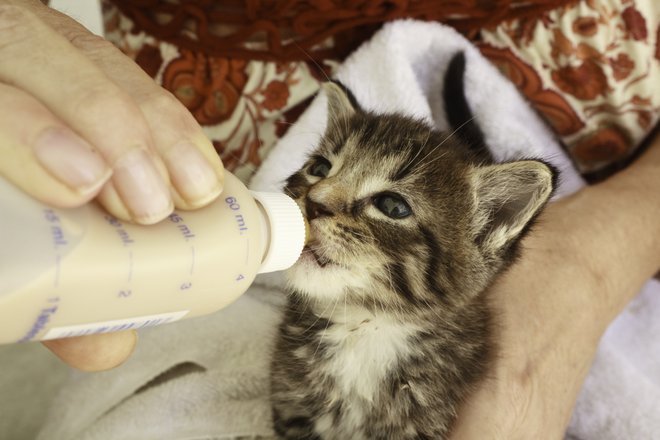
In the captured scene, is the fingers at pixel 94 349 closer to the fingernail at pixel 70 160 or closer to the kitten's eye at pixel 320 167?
the fingernail at pixel 70 160

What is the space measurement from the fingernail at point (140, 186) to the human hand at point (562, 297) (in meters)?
0.67

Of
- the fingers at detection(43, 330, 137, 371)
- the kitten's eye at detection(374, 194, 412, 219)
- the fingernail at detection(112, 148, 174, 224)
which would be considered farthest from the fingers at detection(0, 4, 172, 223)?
the kitten's eye at detection(374, 194, 412, 219)

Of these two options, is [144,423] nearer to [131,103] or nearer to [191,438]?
[191,438]

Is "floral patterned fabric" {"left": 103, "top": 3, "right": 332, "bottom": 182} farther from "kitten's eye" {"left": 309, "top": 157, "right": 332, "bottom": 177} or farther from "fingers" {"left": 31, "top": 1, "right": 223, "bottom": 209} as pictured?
"fingers" {"left": 31, "top": 1, "right": 223, "bottom": 209}

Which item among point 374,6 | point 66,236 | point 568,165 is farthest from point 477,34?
point 66,236

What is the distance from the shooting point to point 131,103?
2.10 feet

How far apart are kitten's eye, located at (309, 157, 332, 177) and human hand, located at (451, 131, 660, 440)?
0.40m

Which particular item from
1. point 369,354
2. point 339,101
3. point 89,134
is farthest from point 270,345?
point 89,134

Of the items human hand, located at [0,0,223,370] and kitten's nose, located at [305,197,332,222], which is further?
kitten's nose, located at [305,197,332,222]

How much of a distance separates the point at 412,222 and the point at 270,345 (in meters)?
0.47

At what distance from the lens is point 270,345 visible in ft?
4.11

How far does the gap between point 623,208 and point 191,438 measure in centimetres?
111

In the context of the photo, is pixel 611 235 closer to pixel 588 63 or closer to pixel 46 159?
pixel 588 63

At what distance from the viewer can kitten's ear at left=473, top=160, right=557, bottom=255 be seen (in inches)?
35.6
